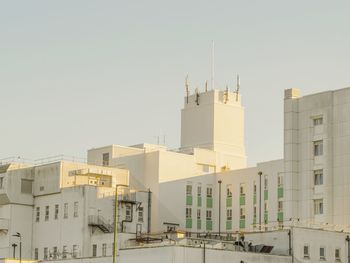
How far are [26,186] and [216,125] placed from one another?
33.3m

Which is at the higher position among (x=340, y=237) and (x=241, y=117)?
(x=241, y=117)

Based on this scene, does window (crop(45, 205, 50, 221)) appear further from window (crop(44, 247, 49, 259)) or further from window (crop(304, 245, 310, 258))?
window (crop(304, 245, 310, 258))

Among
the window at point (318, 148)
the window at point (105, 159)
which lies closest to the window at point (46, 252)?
the window at point (105, 159)

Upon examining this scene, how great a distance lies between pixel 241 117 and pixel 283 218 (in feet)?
112

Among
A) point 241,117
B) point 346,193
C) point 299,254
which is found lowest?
point 299,254

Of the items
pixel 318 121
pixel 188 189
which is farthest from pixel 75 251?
pixel 318 121

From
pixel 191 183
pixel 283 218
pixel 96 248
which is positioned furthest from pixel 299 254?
pixel 191 183

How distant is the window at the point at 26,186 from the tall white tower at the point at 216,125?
26.8 m

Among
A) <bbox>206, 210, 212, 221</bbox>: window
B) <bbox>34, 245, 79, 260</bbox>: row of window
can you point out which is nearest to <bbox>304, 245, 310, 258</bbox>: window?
<bbox>34, 245, 79, 260</bbox>: row of window

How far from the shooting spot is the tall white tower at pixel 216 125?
162 m

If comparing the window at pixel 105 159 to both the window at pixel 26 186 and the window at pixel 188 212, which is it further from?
the window at pixel 188 212

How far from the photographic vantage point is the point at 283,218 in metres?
135

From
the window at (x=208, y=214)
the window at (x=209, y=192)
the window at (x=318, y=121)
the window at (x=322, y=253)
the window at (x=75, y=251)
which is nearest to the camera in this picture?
the window at (x=322, y=253)

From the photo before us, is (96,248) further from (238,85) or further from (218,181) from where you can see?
(238,85)
